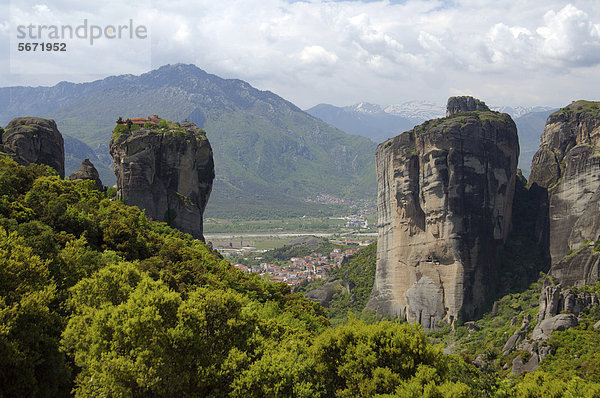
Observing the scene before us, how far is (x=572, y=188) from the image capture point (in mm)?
57000

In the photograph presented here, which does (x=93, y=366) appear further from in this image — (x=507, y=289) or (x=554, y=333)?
(x=507, y=289)

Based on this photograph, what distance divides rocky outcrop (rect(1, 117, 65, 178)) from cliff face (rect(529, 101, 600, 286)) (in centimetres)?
5104

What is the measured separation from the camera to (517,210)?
65.8m

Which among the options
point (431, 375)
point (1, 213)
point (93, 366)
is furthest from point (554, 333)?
point (1, 213)

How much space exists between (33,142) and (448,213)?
44.7 metres

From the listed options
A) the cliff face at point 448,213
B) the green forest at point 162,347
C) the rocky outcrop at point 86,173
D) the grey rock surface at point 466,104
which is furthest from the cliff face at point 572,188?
the rocky outcrop at point 86,173

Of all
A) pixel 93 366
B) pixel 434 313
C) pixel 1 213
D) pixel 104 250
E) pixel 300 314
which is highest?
pixel 1 213

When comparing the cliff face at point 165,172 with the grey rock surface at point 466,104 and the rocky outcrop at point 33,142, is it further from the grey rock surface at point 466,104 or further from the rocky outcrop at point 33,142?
the grey rock surface at point 466,104

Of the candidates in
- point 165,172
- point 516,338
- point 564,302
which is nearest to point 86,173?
point 165,172

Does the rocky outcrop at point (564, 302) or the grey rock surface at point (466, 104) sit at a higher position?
the grey rock surface at point (466, 104)

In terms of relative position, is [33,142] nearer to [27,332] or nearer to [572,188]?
[27,332]

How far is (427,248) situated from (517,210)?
1452cm

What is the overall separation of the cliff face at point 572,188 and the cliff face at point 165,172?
3854 centimetres

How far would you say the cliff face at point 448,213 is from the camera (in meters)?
59.4
